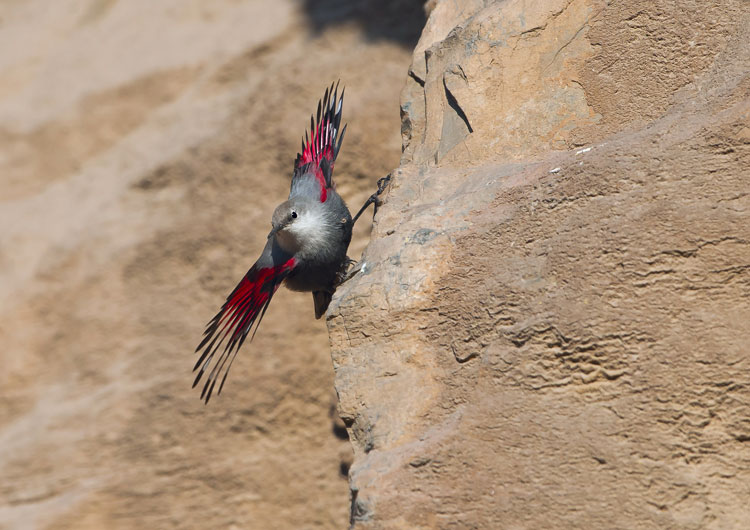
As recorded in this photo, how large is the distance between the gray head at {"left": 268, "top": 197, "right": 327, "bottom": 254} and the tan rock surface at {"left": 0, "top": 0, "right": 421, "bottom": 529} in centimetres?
150

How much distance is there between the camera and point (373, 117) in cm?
517

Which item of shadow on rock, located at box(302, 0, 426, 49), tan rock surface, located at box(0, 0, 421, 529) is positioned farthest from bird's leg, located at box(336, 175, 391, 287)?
shadow on rock, located at box(302, 0, 426, 49)

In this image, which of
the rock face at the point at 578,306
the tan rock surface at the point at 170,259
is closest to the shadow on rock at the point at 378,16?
the tan rock surface at the point at 170,259

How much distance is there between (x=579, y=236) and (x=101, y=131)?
16.4 ft

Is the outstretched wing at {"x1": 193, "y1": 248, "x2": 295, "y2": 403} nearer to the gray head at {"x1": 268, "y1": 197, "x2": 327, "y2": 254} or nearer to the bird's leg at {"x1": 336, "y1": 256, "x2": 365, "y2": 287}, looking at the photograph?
the gray head at {"x1": 268, "y1": 197, "x2": 327, "y2": 254}

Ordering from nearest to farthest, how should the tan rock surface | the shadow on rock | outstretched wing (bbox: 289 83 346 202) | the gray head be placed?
the gray head → outstretched wing (bbox: 289 83 346 202) → the tan rock surface → the shadow on rock

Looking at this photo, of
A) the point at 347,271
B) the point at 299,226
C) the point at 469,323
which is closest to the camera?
the point at 469,323

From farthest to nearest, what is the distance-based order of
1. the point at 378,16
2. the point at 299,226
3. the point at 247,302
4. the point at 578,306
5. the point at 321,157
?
the point at 378,16 < the point at 321,157 < the point at 299,226 < the point at 247,302 < the point at 578,306

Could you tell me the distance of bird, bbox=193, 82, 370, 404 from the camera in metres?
3.21

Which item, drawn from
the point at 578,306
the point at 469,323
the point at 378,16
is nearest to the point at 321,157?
the point at 469,323

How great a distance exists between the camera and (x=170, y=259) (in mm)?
5285

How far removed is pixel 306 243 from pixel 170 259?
2.11 metres

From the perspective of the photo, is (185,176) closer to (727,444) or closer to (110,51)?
(110,51)

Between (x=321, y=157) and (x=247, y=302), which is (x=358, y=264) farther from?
(x=321, y=157)
